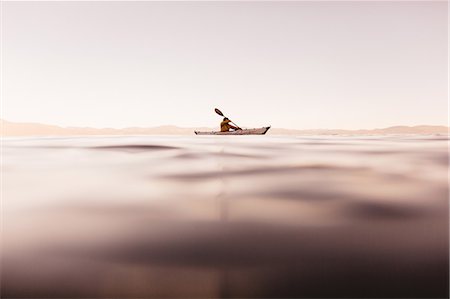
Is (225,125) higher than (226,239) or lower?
higher

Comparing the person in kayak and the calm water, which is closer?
the calm water

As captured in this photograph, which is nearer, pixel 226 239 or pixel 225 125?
pixel 226 239

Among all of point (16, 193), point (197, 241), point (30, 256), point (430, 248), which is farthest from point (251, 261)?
point (16, 193)

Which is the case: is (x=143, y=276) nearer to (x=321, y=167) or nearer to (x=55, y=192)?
(x=55, y=192)

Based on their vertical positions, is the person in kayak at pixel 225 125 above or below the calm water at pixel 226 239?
above

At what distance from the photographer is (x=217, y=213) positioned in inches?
168

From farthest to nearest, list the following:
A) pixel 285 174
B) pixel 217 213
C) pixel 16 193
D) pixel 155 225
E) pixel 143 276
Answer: pixel 285 174 → pixel 16 193 → pixel 217 213 → pixel 155 225 → pixel 143 276

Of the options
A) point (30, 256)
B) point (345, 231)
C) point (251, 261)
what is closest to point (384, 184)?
point (345, 231)

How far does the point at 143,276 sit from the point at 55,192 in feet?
13.0

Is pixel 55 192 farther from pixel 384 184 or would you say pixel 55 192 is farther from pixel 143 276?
pixel 384 184

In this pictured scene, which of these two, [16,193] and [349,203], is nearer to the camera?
[349,203]

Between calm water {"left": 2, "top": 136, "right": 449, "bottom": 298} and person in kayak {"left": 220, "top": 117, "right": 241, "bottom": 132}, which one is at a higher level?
person in kayak {"left": 220, "top": 117, "right": 241, "bottom": 132}

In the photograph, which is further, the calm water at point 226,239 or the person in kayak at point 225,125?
the person in kayak at point 225,125

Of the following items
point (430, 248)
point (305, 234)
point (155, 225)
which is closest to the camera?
point (430, 248)
